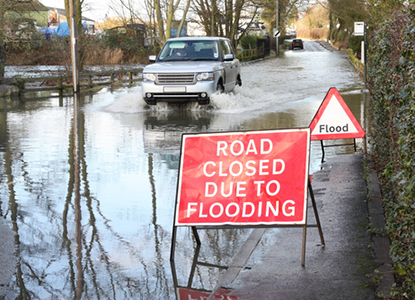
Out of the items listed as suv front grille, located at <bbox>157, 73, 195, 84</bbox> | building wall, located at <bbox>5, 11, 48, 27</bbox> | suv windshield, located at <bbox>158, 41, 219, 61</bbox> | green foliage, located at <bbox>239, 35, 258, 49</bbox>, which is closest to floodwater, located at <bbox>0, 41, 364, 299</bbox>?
suv front grille, located at <bbox>157, 73, 195, 84</bbox>

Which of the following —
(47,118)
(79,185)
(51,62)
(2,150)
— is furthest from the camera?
(51,62)

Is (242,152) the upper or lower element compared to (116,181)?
upper

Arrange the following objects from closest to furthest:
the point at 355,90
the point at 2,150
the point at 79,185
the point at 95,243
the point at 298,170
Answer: the point at 298,170 → the point at 95,243 → the point at 79,185 → the point at 2,150 → the point at 355,90

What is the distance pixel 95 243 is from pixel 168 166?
355cm

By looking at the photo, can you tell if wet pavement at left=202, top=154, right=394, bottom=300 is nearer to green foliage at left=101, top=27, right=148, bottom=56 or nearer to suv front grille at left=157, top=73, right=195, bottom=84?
suv front grille at left=157, top=73, right=195, bottom=84

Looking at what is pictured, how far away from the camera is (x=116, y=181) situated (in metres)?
8.17

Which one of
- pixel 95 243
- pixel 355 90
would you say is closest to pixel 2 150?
pixel 95 243

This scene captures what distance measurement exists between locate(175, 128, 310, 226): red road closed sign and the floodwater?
45 centimetres

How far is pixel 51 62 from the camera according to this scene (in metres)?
35.8

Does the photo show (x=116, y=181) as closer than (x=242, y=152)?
No

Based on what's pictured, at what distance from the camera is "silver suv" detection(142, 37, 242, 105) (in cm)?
1580

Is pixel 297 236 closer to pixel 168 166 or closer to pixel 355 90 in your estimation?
pixel 168 166

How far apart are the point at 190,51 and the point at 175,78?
5.05 feet

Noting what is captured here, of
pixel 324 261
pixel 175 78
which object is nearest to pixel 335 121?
pixel 324 261
